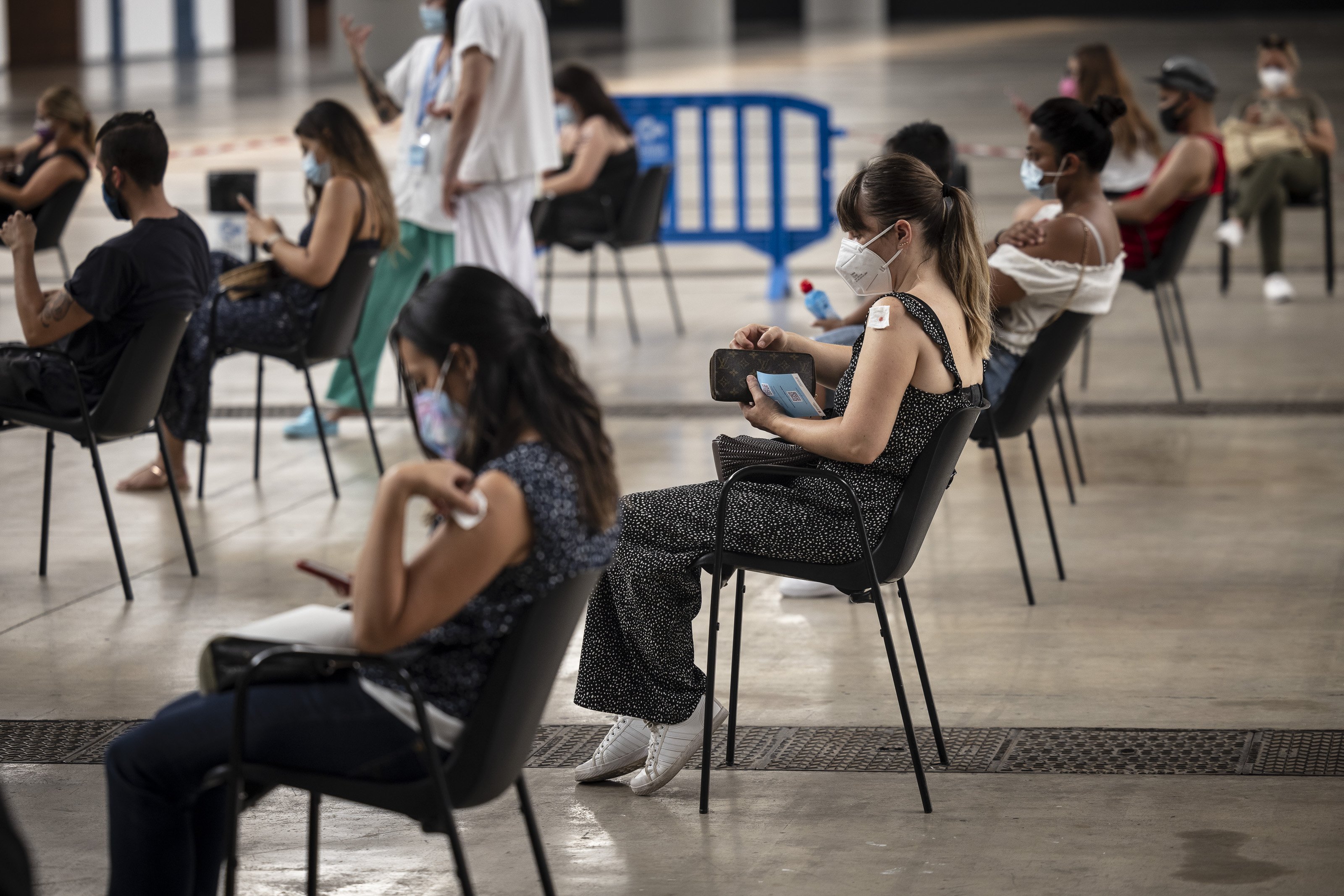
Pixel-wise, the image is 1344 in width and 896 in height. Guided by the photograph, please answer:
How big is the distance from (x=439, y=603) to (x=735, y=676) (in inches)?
47.4

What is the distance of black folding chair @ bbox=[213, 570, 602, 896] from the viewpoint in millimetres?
2209

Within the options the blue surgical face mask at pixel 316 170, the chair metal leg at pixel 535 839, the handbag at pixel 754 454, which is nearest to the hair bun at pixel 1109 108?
the handbag at pixel 754 454

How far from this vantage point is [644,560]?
3.12 meters

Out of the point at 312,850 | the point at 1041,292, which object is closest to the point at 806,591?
the point at 1041,292

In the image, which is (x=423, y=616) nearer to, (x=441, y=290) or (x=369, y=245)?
(x=441, y=290)

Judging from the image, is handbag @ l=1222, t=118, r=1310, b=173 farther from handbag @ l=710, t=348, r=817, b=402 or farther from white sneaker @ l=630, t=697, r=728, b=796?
white sneaker @ l=630, t=697, r=728, b=796

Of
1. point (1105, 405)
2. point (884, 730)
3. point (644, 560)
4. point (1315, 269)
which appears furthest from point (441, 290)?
point (1315, 269)

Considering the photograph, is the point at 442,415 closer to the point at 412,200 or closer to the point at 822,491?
the point at 822,491

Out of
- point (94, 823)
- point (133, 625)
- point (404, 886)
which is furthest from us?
point (133, 625)

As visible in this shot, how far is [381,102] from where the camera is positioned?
695 centimetres

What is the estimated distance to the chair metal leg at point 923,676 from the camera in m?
3.16

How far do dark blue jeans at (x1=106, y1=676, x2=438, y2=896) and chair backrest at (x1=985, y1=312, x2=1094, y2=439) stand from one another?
2517 mm

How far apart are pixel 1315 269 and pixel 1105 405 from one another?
12.7 feet

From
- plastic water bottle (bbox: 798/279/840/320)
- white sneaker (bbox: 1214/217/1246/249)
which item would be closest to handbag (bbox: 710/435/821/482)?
plastic water bottle (bbox: 798/279/840/320)
